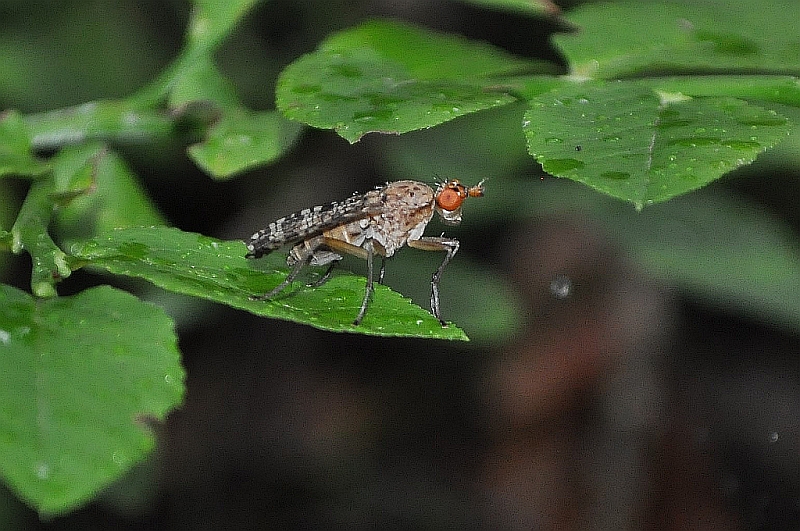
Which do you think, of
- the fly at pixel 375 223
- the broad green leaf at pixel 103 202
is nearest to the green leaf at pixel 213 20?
the broad green leaf at pixel 103 202

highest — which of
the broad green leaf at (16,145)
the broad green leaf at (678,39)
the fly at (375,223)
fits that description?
the broad green leaf at (678,39)

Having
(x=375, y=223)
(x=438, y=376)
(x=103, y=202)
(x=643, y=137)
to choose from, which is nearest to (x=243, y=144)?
(x=375, y=223)

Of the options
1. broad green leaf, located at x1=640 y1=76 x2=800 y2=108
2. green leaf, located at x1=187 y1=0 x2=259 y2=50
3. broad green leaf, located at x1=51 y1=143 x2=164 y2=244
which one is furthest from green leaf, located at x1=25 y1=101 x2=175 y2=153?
broad green leaf, located at x1=640 y1=76 x2=800 y2=108

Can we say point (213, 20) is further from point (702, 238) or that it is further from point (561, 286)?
point (561, 286)

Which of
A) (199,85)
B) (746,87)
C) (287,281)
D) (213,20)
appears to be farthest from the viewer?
(213,20)

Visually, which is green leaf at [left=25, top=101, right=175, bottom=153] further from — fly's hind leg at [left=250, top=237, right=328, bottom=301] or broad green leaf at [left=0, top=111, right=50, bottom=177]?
fly's hind leg at [left=250, top=237, right=328, bottom=301]

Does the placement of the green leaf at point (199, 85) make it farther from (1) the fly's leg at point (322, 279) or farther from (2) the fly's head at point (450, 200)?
(1) the fly's leg at point (322, 279)
